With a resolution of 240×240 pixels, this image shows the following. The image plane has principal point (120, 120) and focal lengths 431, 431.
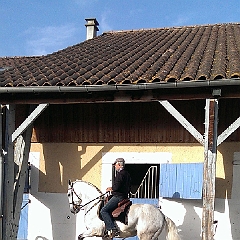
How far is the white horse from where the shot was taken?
23.4ft

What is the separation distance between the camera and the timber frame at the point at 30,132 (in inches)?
264

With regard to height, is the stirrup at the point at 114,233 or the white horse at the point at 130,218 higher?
the white horse at the point at 130,218

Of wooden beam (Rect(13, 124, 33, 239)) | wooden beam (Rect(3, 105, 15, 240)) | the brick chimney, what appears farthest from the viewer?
the brick chimney

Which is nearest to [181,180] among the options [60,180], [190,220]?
[190,220]

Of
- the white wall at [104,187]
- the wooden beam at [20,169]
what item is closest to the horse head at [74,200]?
the white wall at [104,187]

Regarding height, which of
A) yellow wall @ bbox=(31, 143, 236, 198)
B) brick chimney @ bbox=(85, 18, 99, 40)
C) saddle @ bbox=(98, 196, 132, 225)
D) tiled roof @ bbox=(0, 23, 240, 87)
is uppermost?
brick chimney @ bbox=(85, 18, 99, 40)

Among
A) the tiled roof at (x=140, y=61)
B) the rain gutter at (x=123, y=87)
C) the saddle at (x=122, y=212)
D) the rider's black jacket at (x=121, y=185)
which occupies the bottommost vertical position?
the saddle at (x=122, y=212)

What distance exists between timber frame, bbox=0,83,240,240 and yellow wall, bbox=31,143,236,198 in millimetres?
573

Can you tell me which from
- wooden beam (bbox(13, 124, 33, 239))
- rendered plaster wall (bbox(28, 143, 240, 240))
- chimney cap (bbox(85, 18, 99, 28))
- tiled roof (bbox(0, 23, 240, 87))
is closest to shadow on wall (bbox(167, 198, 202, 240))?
rendered plaster wall (bbox(28, 143, 240, 240))

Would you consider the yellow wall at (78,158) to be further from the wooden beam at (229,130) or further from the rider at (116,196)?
the wooden beam at (229,130)

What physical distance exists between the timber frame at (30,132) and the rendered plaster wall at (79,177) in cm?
63

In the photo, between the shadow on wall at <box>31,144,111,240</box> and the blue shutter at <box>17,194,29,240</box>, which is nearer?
the shadow on wall at <box>31,144,111,240</box>

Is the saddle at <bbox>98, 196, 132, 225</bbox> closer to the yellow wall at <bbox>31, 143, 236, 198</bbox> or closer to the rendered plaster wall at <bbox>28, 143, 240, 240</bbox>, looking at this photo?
the rendered plaster wall at <bbox>28, 143, 240, 240</bbox>

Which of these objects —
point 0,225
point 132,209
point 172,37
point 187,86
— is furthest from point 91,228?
point 172,37
